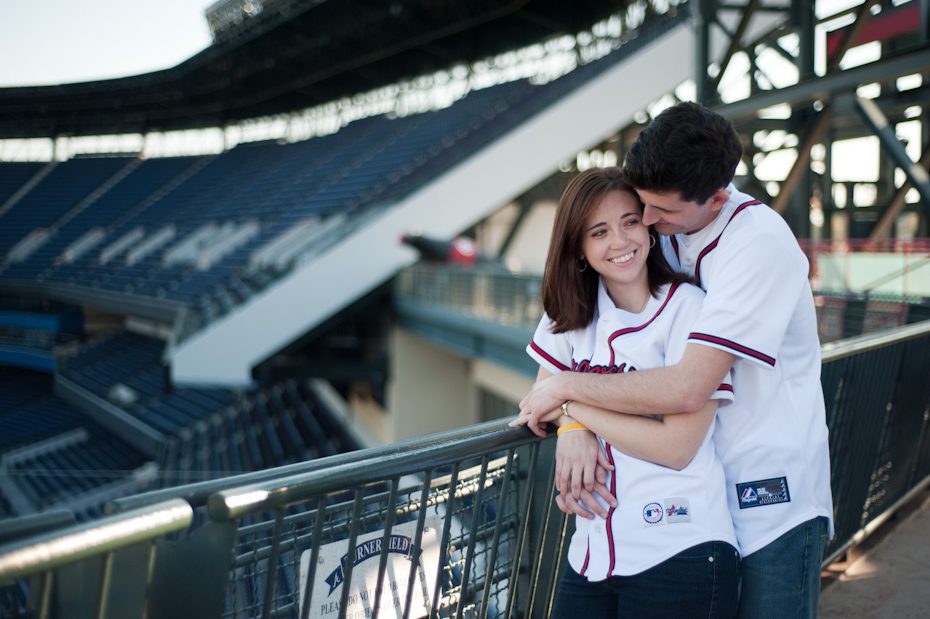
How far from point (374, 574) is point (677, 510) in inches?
32.8

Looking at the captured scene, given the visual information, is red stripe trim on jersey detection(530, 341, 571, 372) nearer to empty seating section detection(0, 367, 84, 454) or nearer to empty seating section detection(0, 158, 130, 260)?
empty seating section detection(0, 367, 84, 454)

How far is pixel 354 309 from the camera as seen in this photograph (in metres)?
17.6

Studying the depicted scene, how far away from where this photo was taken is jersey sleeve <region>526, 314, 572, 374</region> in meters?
1.98

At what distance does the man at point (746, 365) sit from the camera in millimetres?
1635

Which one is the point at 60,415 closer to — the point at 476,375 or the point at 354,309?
the point at 354,309

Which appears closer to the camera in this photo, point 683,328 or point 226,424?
point 683,328

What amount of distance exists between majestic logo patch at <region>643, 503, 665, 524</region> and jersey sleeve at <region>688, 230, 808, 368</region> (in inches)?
14.5

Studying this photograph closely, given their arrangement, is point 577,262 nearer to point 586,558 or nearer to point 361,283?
point 586,558

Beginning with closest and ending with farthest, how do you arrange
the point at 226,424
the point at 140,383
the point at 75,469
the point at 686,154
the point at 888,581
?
1. the point at 686,154
2. the point at 888,581
3. the point at 226,424
4. the point at 75,469
5. the point at 140,383

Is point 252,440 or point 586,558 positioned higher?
point 586,558

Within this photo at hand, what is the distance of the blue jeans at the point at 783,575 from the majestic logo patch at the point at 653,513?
263 millimetres

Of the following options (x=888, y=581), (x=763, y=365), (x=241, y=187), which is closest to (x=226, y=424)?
(x=888, y=581)

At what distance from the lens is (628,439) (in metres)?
1.73

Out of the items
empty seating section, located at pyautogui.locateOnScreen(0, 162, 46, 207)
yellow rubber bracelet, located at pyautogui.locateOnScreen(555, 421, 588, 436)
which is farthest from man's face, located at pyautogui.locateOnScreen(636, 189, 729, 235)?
empty seating section, located at pyautogui.locateOnScreen(0, 162, 46, 207)
